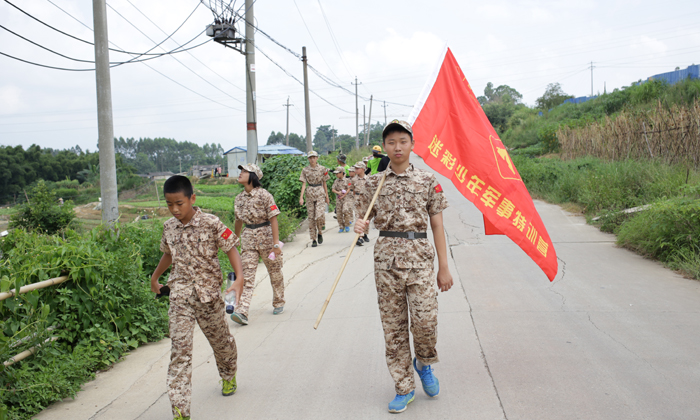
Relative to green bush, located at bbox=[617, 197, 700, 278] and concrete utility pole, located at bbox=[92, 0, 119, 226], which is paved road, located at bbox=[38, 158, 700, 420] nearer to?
green bush, located at bbox=[617, 197, 700, 278]

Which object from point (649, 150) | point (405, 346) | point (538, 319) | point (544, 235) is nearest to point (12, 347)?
point (405, 346)

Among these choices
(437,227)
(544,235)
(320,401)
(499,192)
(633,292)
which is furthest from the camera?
(633,292)

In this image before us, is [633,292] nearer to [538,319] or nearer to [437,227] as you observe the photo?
[538,319]

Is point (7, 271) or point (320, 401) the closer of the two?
point (320, 401)

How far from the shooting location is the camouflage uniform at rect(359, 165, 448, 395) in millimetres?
3508

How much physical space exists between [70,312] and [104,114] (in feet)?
13.7

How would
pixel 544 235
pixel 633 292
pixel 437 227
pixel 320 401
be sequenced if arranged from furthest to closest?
pixel 633 292 → pixel 544 235 → pixel 320 401 → pixel 437 227

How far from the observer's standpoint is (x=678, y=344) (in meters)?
4.66

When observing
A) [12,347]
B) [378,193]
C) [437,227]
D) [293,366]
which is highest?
[378,193]

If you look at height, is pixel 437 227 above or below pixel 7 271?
above

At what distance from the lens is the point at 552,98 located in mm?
53719

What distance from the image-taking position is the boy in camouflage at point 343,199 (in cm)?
1292

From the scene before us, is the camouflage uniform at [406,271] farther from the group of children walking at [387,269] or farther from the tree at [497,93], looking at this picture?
the tree at [497,93]

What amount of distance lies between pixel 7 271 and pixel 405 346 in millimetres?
3305
